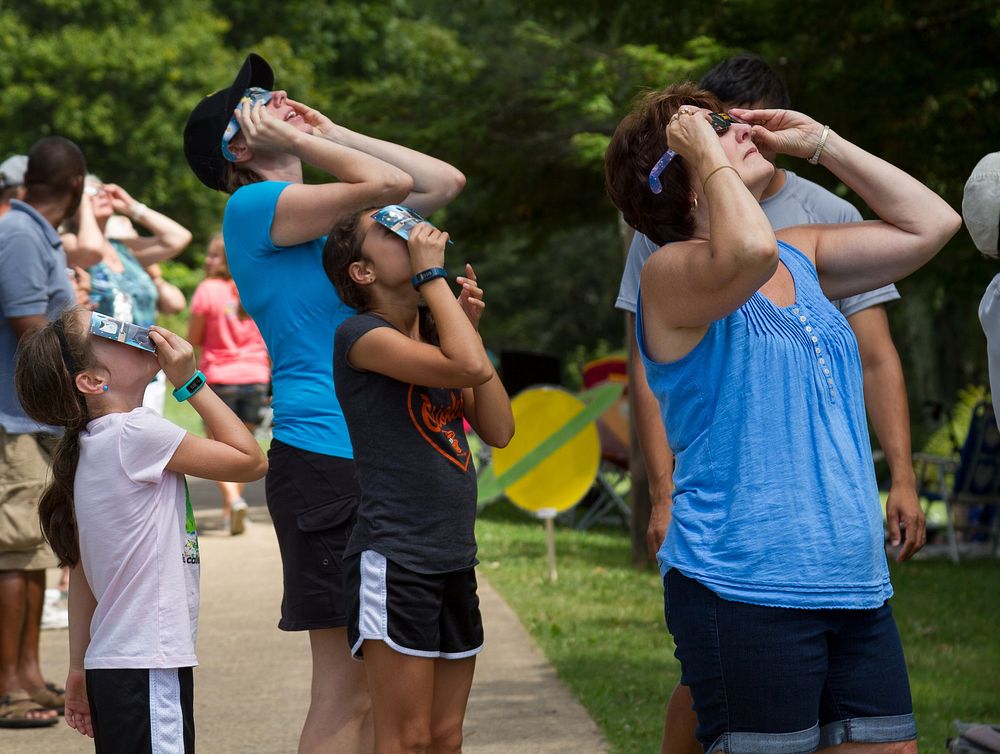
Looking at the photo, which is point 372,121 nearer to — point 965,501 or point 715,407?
point 965,501

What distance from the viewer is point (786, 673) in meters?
2.60

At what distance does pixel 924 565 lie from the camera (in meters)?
9.70

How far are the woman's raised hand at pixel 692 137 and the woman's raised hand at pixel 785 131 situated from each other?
0.35 meters

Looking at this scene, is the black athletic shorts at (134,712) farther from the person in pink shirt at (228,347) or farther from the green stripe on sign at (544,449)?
the person in pink shirt at (228,347)

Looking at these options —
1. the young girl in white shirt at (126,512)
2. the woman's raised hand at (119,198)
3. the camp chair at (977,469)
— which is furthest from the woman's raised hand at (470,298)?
the camp chair at (977,469)

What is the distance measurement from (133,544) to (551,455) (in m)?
6.10

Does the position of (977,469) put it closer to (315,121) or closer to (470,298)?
(315,121)

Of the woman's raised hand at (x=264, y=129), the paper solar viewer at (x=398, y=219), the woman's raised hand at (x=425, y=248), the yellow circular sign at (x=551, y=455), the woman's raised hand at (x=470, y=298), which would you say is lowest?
the yellow circular sign at (x=551, y=455)

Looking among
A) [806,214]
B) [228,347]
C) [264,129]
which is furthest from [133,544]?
[228,347]

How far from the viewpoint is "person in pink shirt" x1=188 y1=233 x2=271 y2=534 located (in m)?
9.95

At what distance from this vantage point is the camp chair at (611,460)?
36.4ft

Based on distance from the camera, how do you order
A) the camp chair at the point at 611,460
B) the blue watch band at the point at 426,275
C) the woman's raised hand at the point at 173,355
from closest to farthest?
the blue watch band at the point at 426,275
the woman's raised hand at the point at 173,355
the camp chair at the point at 611,460

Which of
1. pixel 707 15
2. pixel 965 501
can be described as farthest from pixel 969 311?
pixel 707 15

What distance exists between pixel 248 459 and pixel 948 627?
502 centimetres
